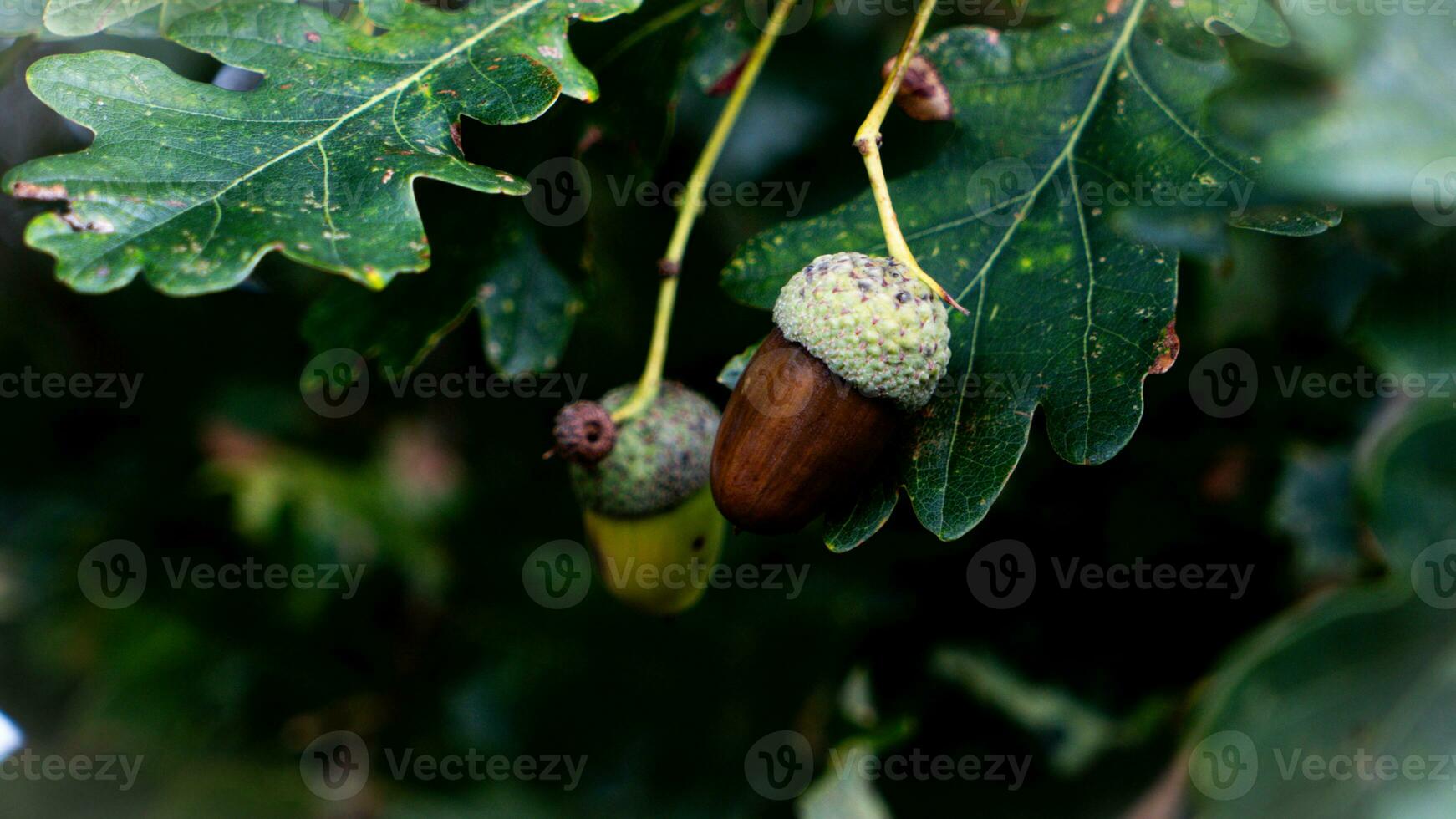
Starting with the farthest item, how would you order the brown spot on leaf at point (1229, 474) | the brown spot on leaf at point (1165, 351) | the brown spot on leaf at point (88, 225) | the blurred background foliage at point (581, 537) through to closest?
the brown spot on leaf at point (1229, 474), the blurred background foliage at point (581, 537), the brown spot on leaf at point (1165, 351), the brown spot on leaf at point (88, 225)

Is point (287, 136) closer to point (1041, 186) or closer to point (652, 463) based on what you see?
point (652, 463)

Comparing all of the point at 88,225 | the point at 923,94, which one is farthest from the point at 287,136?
the point at 923,94

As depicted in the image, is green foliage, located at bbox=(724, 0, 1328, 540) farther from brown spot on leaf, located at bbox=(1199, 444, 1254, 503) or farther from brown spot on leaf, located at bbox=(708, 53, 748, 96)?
brown spot on leaf, located at bbox=(1199, 444, 1254, 503)

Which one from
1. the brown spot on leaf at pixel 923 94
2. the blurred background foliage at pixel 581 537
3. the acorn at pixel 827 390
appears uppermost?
the brown spot on leaf at pixel 923 94

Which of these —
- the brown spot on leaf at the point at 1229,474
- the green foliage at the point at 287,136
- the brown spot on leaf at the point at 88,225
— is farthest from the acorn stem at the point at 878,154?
the brown spot on leaf at the point at 1229,474

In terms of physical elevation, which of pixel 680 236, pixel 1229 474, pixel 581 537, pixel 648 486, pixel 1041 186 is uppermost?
pixel 1041 186

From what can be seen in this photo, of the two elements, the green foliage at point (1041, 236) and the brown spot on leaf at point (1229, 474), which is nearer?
the green foliage at point (1041, 236)

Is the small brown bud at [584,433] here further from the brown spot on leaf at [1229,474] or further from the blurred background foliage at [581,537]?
the brown spot on leaf at [1229,474]
